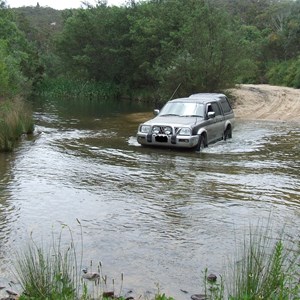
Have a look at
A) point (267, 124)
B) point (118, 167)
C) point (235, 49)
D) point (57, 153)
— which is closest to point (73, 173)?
point (118, 167)

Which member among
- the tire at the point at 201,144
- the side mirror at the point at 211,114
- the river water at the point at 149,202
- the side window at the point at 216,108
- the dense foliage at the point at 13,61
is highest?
the dense foliage at the point at 13,61

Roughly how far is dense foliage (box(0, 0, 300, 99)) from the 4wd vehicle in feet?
30.0

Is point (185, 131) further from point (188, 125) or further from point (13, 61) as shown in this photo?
point (13, 61)

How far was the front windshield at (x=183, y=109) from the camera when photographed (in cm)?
1555

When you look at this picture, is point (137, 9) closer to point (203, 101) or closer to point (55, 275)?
point (203, 101)

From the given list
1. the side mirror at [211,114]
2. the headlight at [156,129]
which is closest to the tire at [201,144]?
the side mirror at [211,114]

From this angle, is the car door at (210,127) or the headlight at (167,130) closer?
the headlight at (167,130)

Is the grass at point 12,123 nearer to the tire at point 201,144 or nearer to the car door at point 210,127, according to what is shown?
the tire at point 201,144

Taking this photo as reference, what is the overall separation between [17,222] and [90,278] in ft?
8.29

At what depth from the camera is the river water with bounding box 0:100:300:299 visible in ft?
20.6

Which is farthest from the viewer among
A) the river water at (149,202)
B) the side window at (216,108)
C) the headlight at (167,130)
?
the side window at (216,108)

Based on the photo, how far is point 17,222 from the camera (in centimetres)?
773

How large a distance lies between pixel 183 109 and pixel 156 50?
1006 inches

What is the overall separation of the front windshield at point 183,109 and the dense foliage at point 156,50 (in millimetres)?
8853
